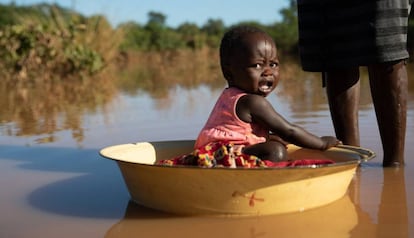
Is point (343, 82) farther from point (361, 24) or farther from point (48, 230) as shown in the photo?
point (48, 230)

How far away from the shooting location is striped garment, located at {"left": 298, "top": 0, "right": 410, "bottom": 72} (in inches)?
92.6

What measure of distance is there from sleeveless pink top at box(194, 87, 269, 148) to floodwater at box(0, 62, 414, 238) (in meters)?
0.40

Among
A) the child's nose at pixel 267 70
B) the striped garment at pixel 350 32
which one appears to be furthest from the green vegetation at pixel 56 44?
the child's nose at pixel 267 70

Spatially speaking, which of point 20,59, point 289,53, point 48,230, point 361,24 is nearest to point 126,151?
point 48,230

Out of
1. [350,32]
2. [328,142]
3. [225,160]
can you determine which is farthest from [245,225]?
[350,32]

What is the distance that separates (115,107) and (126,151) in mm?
3416

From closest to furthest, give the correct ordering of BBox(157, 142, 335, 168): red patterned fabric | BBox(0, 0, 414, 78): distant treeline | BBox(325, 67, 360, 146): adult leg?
BBox(157, 142, 335, 168): red patterned fabric → BBox(325, 67, 360, 146): adult leg → BBox(0, 0, 414, 78): distant treeline

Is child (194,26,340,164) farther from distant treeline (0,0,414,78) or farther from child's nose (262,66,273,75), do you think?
distant treeline (0,0,414,78)

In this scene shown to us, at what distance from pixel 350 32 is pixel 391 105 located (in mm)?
373

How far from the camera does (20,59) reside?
10.5 metres

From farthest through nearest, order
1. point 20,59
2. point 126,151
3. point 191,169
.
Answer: point 20,59, point 126,151, point 191,169

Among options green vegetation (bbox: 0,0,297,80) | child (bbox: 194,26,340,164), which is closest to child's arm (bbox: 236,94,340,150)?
child (bbox: 194,26,340,164)

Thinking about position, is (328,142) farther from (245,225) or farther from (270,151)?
(245,225)

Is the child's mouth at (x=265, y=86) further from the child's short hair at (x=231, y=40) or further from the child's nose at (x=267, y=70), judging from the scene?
the child's short hair at (x=231, y=40)
